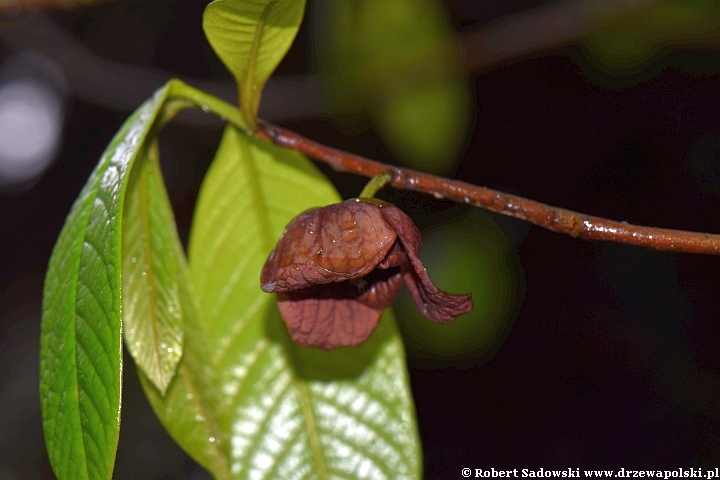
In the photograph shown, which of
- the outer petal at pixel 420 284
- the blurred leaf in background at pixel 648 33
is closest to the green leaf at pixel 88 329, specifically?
the outer petal at pixel 420 284

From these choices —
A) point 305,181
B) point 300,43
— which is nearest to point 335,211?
point 305,181

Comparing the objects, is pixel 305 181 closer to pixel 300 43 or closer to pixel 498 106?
pixel 498 106

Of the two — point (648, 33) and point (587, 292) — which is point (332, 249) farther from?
point (587, 292)

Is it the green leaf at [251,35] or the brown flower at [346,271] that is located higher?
the green leaf at [251,35]

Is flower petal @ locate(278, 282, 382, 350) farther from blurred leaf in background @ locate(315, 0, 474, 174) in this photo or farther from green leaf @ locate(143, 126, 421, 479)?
blurred leaf in background @ locate(315, 0, 474, 174)

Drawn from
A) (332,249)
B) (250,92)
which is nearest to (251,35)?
(250,92)

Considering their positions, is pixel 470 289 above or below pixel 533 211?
above

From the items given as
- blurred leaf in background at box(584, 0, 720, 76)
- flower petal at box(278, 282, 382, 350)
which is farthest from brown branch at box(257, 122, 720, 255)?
blurred leaf in background at box(584, 0, 720, 76)

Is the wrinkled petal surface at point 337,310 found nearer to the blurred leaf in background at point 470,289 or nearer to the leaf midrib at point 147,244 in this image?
the leaf midrib at point 147,244
